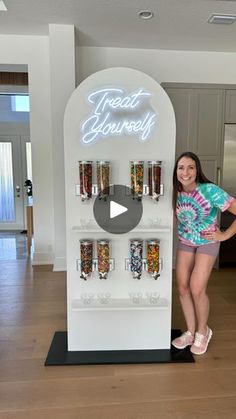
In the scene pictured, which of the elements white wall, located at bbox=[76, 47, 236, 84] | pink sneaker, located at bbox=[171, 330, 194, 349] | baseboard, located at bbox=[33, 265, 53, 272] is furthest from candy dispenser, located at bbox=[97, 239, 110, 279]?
white wall, located at bbox=[76, 47, 236, 84]

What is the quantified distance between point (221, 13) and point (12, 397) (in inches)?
151

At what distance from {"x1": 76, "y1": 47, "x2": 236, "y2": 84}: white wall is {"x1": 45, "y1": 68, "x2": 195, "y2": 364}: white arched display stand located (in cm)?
243

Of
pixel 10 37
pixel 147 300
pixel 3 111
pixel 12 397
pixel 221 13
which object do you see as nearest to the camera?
pixel 12 397

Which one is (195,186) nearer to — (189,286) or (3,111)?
(189,286)

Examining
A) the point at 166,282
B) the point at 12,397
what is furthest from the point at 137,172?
the point at 12,397

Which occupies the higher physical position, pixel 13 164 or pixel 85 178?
pixel 13 164

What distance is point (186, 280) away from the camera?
2.24 m

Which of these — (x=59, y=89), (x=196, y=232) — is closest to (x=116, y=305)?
(x=196, y=232)

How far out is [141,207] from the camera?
2.18 meters

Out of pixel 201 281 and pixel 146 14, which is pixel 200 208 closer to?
pixel 201 281

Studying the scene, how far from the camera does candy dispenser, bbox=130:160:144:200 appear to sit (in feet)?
Result: 6.82

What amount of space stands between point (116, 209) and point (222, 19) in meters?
2.65

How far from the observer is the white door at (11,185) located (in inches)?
282
